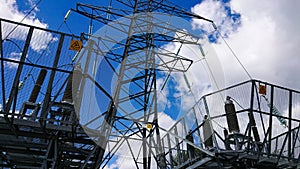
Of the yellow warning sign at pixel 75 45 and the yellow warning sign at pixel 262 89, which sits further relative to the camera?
the yellow warning sign at pixel 262 89

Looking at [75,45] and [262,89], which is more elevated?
[75,45]

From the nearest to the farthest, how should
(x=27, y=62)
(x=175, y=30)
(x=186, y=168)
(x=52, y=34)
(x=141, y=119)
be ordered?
(x=27, y=62)
(x=52, y=34)
(x=186, y=168)
(x=141, y=119)
(x=175, y=30)

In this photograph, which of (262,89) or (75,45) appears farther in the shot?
(262,89)

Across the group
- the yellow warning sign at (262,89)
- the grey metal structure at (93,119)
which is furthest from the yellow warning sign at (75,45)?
the yellow warning sign at (262,89)

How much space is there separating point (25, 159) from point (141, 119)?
561 cm

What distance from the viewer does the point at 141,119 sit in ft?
51.9

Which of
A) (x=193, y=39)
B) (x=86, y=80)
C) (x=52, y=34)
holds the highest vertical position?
(x=193, y=39)

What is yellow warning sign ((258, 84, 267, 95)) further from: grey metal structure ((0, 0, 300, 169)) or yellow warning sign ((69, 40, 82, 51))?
yellow warning sign ((69, 40, 82, 51))

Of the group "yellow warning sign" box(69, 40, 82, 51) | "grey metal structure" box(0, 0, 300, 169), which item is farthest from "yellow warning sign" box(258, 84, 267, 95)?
"yellow warning sign" box(69, 40, 82, 51)

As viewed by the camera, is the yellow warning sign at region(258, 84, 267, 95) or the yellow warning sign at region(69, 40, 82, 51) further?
the yellow warning sign at region(258, 84, 267, 95)

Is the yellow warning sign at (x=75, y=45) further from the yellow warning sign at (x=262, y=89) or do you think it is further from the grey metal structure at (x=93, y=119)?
the yellow warning sign at (x=262, y=89)

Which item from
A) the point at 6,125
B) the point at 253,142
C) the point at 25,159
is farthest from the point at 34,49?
the point at 253,142

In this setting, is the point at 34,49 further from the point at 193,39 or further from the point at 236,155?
the point at 193,39

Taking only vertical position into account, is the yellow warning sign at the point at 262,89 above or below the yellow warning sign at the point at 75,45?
below
